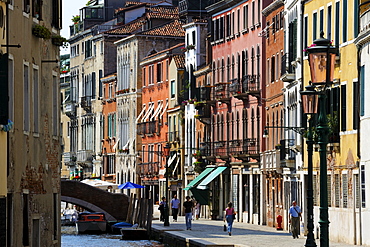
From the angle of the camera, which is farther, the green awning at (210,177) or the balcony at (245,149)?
the green awning at (210,177)

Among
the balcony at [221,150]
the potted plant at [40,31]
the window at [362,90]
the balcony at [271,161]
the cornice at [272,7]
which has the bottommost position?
the balcony at [271,161]

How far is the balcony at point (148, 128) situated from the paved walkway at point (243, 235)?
27.3 meters

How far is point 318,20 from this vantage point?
44.9 m

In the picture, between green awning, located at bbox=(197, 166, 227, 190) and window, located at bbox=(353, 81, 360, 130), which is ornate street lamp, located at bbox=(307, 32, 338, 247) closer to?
window, located at bbox=(353, 81, 360, 130)

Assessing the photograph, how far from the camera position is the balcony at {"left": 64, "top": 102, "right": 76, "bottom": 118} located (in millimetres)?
114688

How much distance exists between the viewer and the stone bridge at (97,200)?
246ft

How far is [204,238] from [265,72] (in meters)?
16.9

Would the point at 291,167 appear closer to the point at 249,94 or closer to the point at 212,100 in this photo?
the point at 249,94

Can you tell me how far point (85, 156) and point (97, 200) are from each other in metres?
34.4

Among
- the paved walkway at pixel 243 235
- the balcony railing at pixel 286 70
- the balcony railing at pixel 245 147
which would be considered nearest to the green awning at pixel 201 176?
the balcony railing at pixel 245 147

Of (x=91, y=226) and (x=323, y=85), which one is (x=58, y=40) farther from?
(x=91, y=226)

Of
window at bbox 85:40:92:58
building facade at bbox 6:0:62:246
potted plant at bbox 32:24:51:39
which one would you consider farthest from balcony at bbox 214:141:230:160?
window at bbox 85:40:92:58

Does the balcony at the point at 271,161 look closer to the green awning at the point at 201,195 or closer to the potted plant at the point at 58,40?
the green awning at the point at 201,195

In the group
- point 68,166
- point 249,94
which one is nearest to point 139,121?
point 68,166
